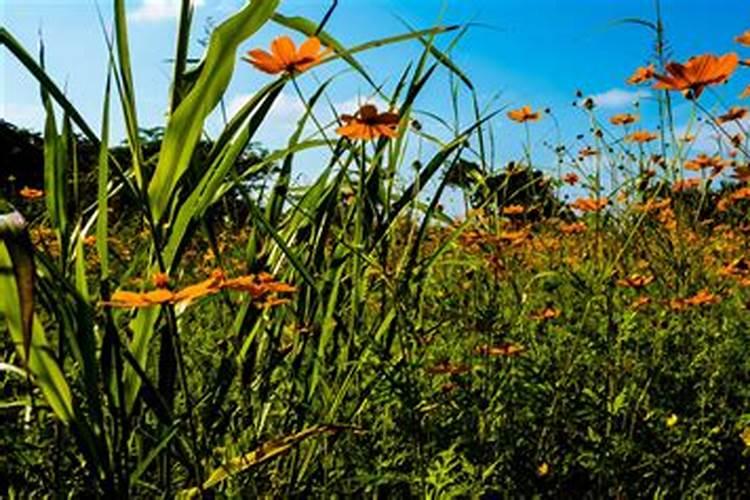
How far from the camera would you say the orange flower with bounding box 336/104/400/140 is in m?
1.07

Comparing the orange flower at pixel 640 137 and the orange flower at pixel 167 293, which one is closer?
the orange flower at pixel 167 293

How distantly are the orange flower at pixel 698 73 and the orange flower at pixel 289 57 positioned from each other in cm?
51

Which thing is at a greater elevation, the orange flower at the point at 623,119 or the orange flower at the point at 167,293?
the orange flower at the point at 623,119

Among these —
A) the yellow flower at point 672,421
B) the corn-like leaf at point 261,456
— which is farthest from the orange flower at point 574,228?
the corn-like leaf at point 261,456

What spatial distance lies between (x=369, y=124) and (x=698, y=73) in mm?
490

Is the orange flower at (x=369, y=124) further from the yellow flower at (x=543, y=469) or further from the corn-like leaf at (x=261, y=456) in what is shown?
the yellow flower at (x=543, y=469)

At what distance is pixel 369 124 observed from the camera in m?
1.10

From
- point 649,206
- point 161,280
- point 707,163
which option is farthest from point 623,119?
point 161,280

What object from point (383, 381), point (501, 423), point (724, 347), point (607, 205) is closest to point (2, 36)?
point (383, 381)

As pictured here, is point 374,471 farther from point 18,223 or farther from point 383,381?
point 18,223

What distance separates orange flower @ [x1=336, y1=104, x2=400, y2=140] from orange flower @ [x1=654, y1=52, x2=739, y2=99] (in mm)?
416

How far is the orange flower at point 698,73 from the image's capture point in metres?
1.25

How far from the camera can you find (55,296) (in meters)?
0.87

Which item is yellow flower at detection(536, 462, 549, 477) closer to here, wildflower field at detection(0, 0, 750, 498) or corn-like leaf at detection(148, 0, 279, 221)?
wildflower field at detection(0, 0, 750, 498)
